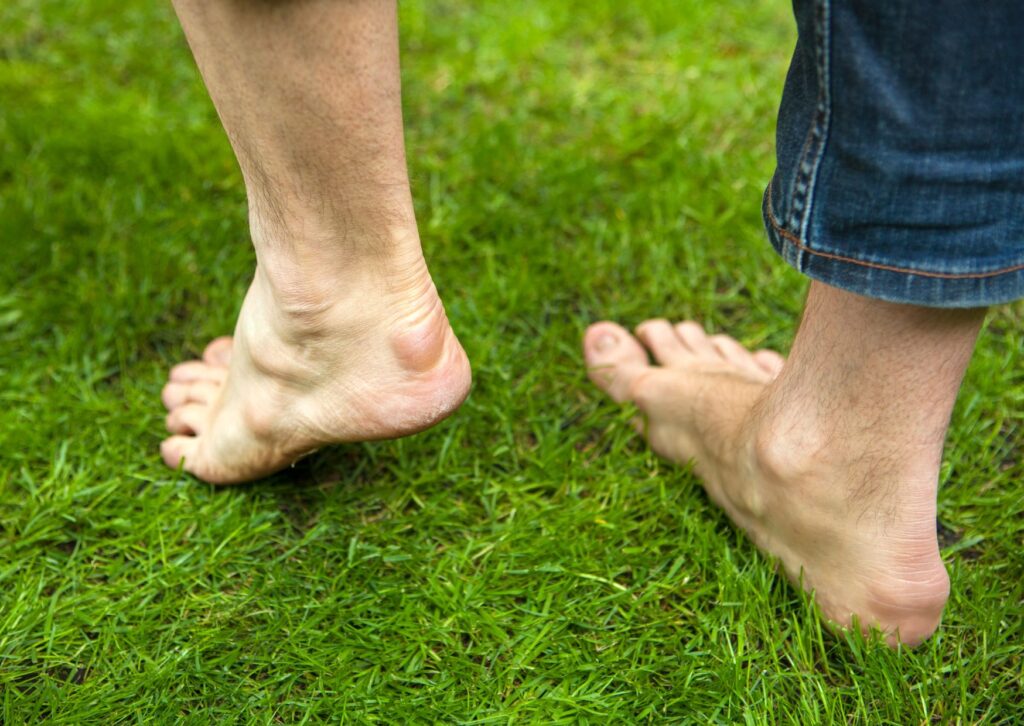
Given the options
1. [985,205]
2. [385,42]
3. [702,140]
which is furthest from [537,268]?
[985,205]

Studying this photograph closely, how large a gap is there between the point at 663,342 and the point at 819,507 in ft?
1.83

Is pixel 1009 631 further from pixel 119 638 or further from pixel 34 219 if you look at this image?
pixel 34 219

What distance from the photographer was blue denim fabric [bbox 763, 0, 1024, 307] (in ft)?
2.66

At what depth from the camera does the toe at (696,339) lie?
1.68 meters

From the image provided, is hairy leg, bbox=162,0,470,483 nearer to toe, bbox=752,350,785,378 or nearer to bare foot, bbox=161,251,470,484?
bare foot, bbox=161,251,470,484

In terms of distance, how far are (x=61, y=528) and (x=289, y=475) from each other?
0.34 meters

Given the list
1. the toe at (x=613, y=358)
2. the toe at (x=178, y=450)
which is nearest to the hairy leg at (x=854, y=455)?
the toe at (x=613, y=358)

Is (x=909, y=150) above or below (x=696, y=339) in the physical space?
above

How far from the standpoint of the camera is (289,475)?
1503 mm

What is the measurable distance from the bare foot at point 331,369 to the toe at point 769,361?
0.64 m

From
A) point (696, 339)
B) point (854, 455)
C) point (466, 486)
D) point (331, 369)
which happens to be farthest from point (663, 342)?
point (331, 369)

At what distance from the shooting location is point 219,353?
1.68m

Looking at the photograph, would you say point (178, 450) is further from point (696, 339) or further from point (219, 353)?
point (696, 339)

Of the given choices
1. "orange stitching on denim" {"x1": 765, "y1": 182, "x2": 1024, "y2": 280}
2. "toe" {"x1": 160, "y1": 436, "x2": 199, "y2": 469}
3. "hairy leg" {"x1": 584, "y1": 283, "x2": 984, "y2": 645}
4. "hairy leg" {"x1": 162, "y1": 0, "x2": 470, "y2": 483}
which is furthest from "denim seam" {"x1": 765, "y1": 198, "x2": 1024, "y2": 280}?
"toe" {"x1": 160, "y1": 436, "x2": 199, "y2": 469}
